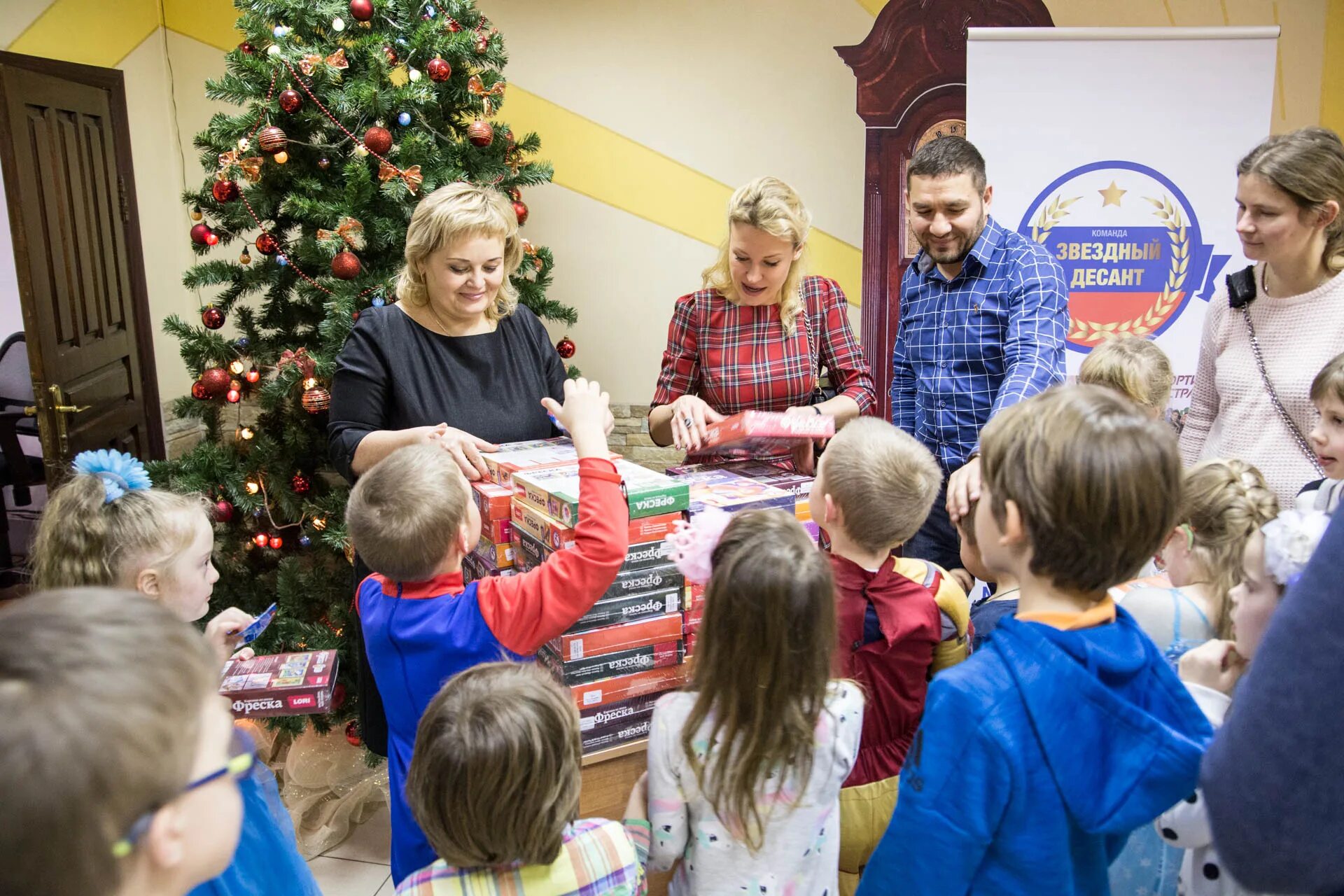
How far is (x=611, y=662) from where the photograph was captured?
1.55 m

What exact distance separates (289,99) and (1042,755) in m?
3.19

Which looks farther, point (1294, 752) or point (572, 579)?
point (572, 579)

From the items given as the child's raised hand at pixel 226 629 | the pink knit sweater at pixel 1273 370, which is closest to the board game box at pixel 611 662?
the child's raised hand at pixel 226 629

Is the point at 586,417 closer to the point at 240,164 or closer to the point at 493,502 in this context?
the point at 493,502

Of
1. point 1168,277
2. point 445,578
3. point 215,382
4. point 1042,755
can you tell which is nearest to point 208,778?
point 445,578

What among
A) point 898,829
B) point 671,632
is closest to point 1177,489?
point 898,829

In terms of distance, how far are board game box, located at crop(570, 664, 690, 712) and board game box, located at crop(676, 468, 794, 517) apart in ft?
0.95

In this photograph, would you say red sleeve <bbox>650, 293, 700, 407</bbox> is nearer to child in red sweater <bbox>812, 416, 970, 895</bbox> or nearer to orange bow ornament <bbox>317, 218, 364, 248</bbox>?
child in red sweater <bbox>812, 416, 970, 895</bbox>

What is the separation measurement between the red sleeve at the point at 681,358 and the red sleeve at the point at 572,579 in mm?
1122

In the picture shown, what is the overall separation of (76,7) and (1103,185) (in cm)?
469

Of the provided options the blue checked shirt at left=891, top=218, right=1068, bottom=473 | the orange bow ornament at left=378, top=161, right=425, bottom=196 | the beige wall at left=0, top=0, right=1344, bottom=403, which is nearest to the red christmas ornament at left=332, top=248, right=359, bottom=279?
the orange bow ornament at left=378, top=161, right=425, bottom=196

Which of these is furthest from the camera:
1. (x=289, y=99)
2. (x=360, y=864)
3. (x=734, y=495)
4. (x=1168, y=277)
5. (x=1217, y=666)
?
(x=1168, y=277)

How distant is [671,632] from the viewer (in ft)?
5.25

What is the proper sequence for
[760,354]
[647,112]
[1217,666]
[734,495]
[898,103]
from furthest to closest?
[647,112] < [898,103] < [760,354] < [734,495] < [1217,666]
